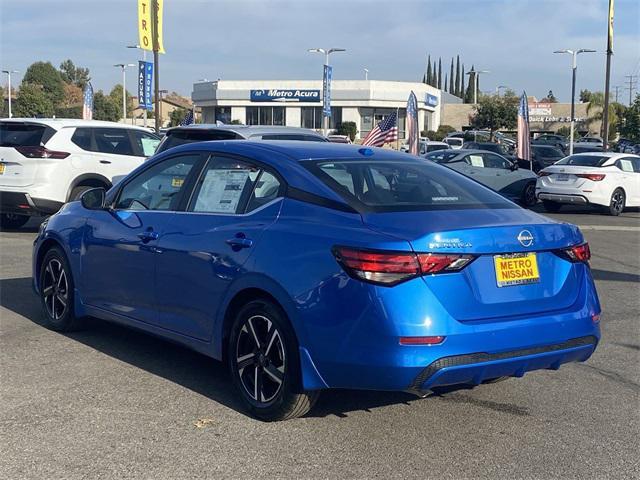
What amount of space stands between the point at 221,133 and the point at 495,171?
474 inches

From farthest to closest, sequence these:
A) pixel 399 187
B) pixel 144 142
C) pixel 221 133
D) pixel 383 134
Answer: pixel 383 134
pixel 144 142
pixel 221 133
pixel 399 187

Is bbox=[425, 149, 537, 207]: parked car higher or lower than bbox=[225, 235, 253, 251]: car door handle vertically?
higher

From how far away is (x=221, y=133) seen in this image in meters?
10.7

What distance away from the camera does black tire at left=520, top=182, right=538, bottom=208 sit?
21.6m

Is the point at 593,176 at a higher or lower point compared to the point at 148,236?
higher

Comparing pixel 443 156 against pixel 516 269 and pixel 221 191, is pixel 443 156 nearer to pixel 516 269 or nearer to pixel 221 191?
pixel 221 191

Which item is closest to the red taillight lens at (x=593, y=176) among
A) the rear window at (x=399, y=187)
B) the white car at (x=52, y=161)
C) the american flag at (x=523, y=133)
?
the american flag at (x=523, y=133)

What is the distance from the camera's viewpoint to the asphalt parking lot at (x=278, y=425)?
4129 millimetres

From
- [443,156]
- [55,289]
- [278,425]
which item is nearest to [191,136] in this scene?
[55,289]

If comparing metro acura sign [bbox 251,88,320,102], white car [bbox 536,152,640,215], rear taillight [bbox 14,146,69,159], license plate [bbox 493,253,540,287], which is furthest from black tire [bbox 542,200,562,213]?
metro acura sign [bbox 251,88,320,102]

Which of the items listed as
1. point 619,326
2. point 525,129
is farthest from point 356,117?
point 619,326

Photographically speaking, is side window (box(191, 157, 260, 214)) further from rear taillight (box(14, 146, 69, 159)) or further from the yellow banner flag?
the yellow banner flag

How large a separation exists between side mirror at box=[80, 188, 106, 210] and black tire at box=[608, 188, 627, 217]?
15.6 meters

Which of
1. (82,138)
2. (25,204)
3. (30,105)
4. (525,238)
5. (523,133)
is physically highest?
(30,105)
